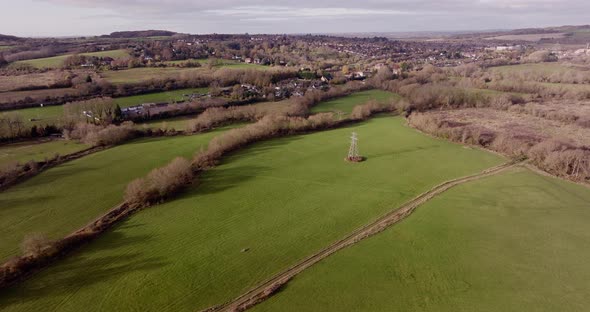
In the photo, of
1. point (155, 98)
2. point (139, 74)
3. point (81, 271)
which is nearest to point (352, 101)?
point (155, 98)

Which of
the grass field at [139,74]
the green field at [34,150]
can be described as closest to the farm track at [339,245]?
the green field at [34,150]

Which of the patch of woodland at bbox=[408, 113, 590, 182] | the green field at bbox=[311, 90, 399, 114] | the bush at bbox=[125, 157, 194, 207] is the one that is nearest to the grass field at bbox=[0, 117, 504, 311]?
the bush at bbox=[125, 157, 194, 207]

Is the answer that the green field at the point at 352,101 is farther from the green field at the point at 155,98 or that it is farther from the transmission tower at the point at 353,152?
the green field at the point at 155,98

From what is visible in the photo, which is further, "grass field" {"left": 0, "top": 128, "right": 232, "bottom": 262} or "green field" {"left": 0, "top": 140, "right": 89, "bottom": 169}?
"green field" {"left": 0, "top": 140, "right": 89, "bottom": 169}

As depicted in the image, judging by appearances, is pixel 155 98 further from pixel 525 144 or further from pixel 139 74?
pixel 525 144

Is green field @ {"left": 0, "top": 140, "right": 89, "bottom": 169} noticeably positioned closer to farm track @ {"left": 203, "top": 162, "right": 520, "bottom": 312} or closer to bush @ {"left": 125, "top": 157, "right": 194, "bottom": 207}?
bush @ {"left": 125, "top": 157, "right": 194, "bottom": 207}

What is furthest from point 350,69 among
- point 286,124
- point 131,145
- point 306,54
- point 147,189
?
point 147,189

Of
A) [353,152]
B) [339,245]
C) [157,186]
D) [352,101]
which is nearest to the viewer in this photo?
[339,245]
